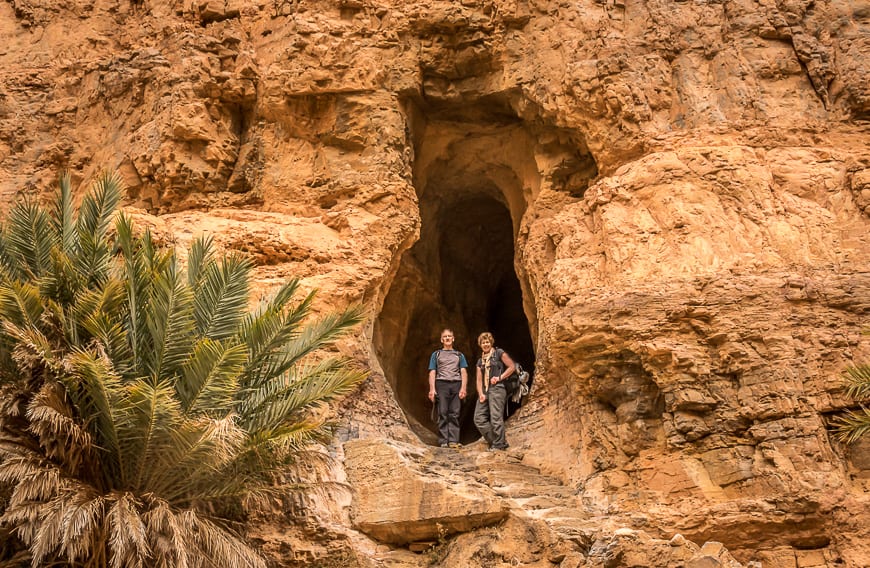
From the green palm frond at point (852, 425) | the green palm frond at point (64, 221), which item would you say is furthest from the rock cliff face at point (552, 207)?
the green palm frond at point (64, 221)

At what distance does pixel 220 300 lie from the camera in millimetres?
8102

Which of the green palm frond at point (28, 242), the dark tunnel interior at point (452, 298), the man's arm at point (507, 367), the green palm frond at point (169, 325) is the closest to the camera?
the green palm frond at point (169, 325)

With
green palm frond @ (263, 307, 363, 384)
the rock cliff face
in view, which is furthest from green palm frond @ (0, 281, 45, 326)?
the rock cliff face

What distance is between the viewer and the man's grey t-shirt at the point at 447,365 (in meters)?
10.5

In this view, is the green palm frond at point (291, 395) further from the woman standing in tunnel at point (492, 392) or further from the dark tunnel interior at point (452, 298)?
the dark tunnel interior at point (452, 298)

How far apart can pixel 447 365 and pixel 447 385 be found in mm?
235

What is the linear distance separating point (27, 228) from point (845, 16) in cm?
995

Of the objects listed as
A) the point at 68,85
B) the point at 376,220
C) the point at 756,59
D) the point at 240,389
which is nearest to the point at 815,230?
the point at 756,59

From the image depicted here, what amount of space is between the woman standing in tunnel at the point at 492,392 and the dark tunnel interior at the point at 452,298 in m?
1.50

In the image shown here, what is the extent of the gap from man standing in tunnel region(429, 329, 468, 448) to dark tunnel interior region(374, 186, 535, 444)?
111 cm

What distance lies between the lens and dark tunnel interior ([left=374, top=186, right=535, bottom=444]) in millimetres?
13383

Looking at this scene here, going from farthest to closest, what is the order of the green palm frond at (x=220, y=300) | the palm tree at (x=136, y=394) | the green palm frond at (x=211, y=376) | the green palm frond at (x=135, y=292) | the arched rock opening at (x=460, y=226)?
1. the arched rock opening at (x=460, y=226)
2. the green palm frond at (x=220, y=300)
3. the green palm frond at (x=135, y=292)
4. the green palm frond at (x=211, y=376)
5. the palm tree at (x=136, y=394)

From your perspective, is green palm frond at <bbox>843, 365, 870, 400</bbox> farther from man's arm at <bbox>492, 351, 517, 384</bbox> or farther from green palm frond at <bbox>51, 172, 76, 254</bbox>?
green palm frond at <bbox>51, 172, 76, 254</bbox>

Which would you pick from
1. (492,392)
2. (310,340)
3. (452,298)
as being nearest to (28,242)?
(310,340)
